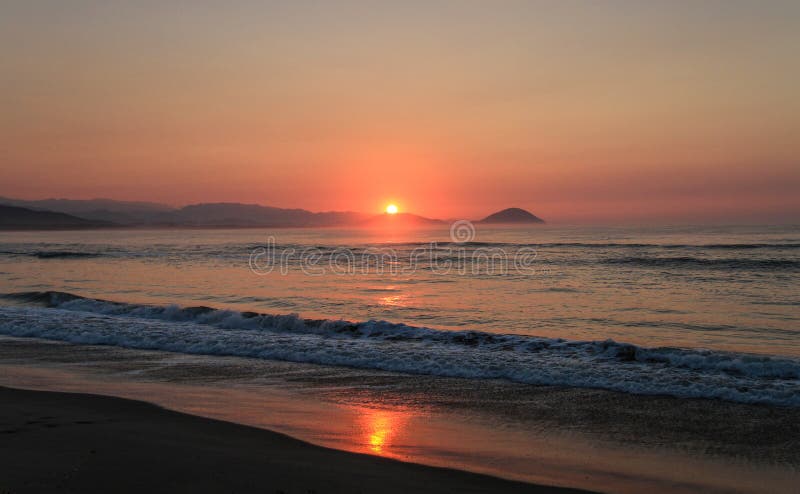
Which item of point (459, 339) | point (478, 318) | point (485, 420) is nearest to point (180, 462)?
point (485, 420)

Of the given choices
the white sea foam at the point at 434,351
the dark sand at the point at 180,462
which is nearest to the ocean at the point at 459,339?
the white sea foam at the point at 434,351

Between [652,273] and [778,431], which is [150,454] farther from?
[652,273]

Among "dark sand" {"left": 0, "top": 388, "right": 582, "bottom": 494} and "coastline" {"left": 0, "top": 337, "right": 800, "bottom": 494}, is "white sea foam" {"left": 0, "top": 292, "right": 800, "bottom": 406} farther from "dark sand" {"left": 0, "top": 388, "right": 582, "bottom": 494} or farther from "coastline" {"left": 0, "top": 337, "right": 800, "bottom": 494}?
"dark sand" {"left": 0, "top": 388, "right": 582, "bottom": 494}

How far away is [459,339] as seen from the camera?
12.5 m

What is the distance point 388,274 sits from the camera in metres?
29.0

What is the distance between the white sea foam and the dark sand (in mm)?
4215

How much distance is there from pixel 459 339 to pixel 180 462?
7.89 metres

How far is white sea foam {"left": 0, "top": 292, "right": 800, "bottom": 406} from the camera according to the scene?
8977mm

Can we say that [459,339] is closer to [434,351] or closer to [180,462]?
[434,351]

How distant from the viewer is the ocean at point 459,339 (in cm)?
808

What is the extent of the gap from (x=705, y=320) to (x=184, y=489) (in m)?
14.1

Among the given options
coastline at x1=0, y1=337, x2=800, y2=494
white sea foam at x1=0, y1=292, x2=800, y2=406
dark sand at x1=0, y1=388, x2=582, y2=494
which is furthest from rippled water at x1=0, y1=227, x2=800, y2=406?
dark sand at x1=0, y1=388, x2=582, y2=494

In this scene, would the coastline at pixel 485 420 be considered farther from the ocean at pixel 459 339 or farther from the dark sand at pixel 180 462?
the dark sand at pixel 180 462

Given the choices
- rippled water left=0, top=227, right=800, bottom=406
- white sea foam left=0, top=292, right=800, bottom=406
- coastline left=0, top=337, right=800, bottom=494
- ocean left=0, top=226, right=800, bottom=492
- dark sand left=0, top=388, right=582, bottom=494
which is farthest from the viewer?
rippled water left=0, top=227, right=800, bottom=406
